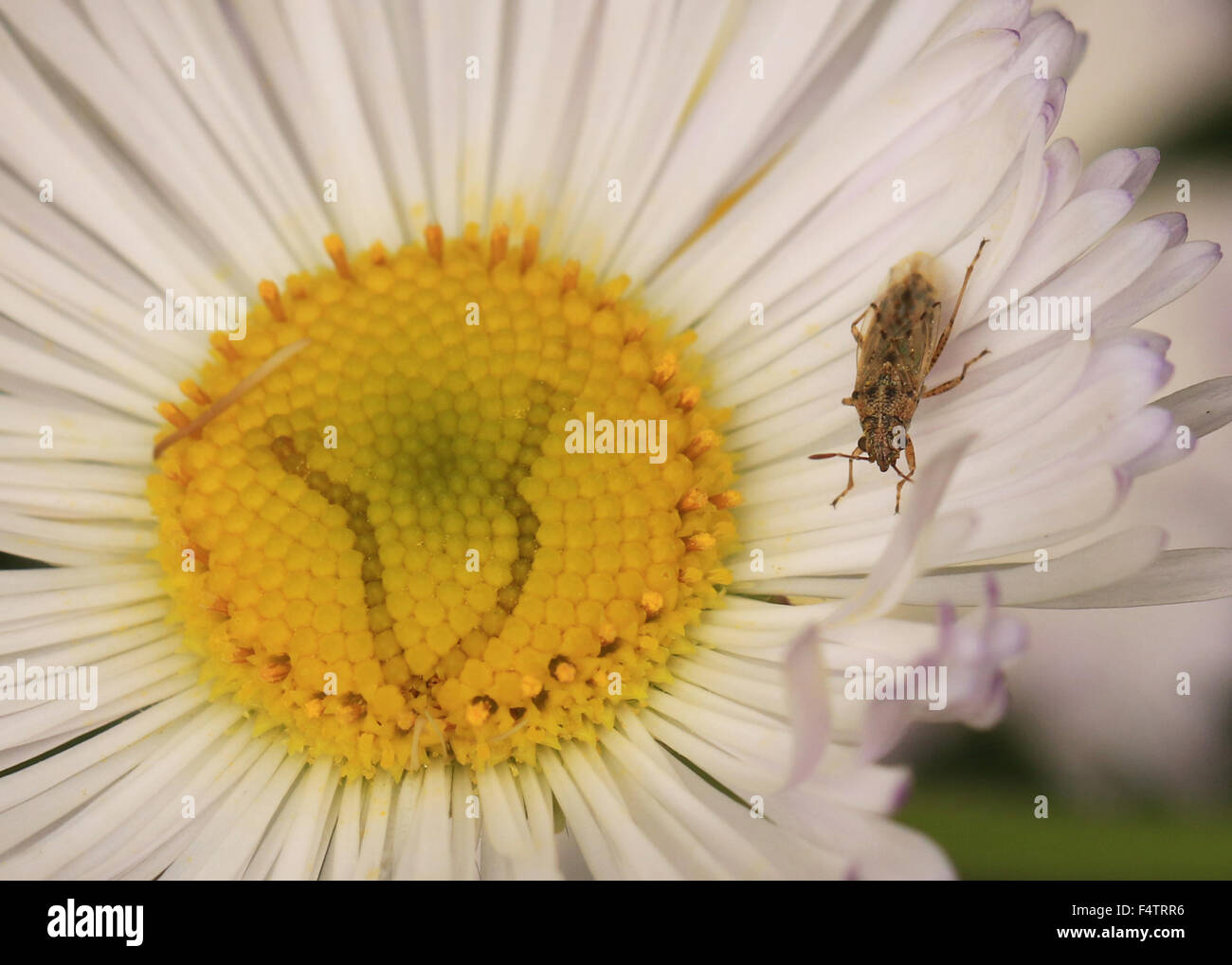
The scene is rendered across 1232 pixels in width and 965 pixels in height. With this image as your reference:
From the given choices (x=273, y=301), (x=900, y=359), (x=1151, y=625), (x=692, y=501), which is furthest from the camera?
(x=1151, y=625)

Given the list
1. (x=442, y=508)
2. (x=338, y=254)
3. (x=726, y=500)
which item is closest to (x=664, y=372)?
(x=726, y=500)

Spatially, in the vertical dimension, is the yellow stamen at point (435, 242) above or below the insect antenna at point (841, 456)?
above

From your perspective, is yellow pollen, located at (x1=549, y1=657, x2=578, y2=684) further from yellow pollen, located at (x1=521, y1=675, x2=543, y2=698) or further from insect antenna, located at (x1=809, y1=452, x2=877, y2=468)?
insect antenna, located at (x1=809, y1=452, x2=877, y2=468)

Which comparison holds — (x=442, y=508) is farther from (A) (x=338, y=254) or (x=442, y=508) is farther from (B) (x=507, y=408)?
(A) (x=338, y=254)

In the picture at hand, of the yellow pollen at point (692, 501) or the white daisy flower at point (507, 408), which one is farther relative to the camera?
the yellow pollen at point (692, 501)

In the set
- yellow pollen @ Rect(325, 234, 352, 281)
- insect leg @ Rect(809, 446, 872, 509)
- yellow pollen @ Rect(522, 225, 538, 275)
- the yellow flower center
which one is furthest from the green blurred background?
yellow pollen @ Rect(325, 234, 352, 281)

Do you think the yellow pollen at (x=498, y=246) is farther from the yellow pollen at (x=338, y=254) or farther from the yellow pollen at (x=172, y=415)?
the yellow pollen at (x=172, y=415)

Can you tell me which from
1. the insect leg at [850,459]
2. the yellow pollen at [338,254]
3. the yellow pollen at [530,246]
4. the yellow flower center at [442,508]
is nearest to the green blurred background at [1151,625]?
the insect leg at [850,459]
